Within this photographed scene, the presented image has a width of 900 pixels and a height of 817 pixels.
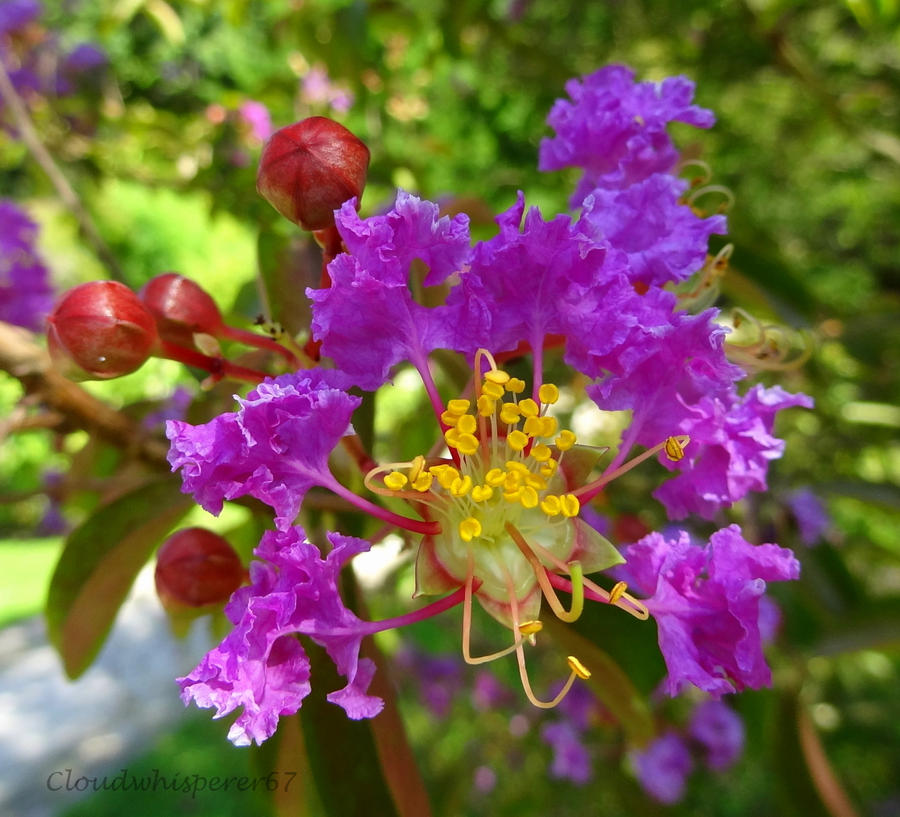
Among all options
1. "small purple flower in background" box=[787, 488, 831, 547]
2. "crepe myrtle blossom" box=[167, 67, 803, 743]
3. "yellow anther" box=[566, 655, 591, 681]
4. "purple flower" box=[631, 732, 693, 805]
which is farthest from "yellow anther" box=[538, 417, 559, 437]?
"purple flower" box=[631, 732, 693, 805]

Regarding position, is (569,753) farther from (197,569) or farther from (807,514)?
(197,569)

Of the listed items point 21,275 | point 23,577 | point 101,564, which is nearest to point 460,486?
point 101,564

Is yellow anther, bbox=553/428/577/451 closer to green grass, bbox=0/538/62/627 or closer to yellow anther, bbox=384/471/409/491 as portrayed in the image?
yellow anther, bbox=384/471/409/491

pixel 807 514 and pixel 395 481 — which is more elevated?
pixel 395 481

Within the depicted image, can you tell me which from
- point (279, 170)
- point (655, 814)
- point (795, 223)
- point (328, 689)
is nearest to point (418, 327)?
point (279, 170)

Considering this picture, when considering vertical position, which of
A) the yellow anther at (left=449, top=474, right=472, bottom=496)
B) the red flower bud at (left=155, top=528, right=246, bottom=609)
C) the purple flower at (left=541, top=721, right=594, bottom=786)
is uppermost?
the yellow anther at (left=449, top=474, right=472, bottom=496)

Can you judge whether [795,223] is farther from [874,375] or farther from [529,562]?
[529,562]

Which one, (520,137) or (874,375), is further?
(520,137)
